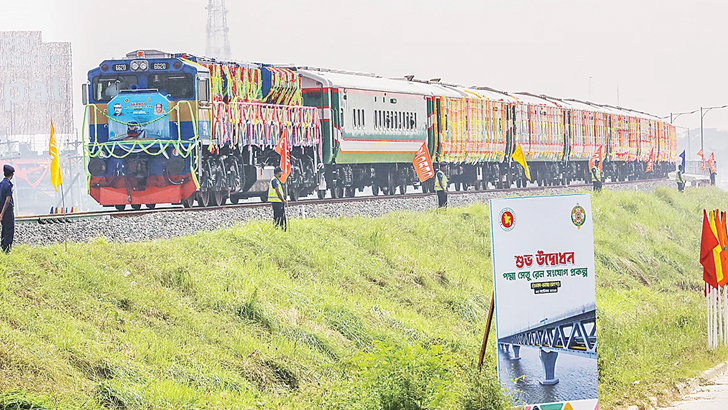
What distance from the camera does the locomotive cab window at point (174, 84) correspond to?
2209 centimetres

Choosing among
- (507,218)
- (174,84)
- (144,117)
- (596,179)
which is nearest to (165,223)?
(144,117)

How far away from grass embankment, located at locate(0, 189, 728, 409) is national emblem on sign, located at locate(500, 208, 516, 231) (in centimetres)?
156

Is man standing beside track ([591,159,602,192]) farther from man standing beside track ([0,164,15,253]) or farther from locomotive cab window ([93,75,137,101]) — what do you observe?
man standing beside track ([0,164,15,253])

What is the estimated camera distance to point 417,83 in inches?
1452

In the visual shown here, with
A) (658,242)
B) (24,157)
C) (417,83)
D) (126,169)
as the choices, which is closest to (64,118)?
(24,157)

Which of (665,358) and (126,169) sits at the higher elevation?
(126,169)

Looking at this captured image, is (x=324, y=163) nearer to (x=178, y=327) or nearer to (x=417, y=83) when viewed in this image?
(x=417, y=83)

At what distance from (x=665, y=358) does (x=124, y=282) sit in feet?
26.6

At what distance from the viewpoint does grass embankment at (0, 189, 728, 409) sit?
10352 mm

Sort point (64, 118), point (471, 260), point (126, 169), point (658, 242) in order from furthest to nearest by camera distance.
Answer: point (64, 118) < point (658, 242) < point (471, 260) < point (126, 169)

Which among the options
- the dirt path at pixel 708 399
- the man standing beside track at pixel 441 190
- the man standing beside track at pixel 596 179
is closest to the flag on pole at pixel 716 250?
the dirt path at pixel 708 399

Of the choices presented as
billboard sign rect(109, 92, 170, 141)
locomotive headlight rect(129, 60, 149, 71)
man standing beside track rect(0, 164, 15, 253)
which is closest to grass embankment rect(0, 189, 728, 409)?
man standing beside track rect(0, 164, 15, 253)

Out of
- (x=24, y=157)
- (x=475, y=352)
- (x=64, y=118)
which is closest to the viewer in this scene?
(x=475, y=352)

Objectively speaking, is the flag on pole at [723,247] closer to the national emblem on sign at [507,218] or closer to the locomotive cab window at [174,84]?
the national emblem on sign at [507,218]
